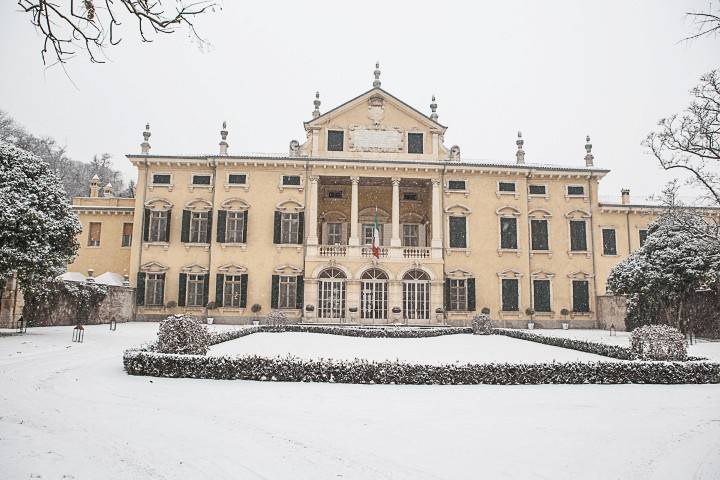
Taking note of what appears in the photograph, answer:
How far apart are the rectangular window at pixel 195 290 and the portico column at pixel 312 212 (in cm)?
642

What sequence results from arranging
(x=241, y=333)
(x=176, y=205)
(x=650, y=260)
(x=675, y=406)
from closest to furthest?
(x=675, y=406)
(x=241, y=333)
(x=650, y=260)
(x=176, y=205)

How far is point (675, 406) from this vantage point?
352 inches

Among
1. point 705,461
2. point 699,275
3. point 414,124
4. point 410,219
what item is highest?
point 414,124

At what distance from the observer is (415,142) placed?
96.8ft

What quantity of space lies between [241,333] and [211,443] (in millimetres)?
13792

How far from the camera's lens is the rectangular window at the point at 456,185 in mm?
29797

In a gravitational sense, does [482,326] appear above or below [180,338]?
below

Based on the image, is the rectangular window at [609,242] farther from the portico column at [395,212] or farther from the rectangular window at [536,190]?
the portico column at [395,212]

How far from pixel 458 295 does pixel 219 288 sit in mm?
13311

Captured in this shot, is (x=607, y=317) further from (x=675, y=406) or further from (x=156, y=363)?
(x=156, y=363)

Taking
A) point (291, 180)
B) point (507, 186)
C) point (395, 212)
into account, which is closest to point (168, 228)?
point (291, 180)

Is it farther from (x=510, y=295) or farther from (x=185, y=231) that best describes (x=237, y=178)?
(x=510, y=295)

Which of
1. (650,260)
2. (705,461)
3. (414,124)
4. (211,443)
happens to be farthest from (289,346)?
(414,124)

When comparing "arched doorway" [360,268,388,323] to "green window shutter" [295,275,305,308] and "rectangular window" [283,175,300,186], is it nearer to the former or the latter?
"green window shutter" [295,275,305,308]
